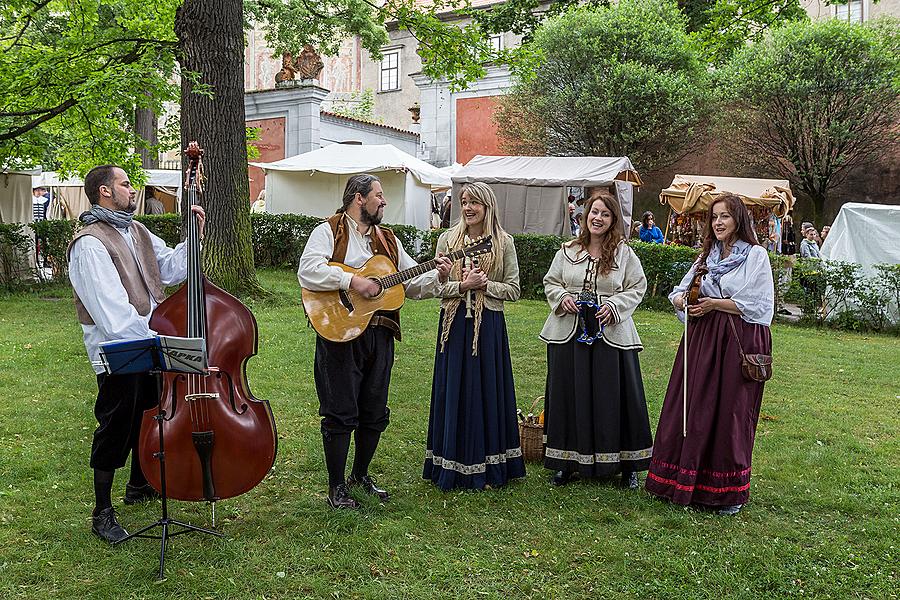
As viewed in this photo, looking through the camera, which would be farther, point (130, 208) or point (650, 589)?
point (130, 208)

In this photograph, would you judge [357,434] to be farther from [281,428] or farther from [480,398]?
[281,428]

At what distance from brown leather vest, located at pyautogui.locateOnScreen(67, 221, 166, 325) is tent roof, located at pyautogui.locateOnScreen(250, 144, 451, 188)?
1357 centimetres

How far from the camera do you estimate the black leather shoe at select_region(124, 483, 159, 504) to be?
4.85 meters

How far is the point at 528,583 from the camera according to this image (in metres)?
4.01

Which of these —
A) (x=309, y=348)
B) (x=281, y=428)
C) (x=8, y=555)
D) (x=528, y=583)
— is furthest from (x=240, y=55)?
(x=528, y=583)

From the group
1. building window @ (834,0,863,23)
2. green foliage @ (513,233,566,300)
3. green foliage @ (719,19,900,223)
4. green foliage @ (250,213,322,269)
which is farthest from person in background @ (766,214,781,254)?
building window @ (834,0,863,23)

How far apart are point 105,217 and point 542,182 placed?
44.7ft

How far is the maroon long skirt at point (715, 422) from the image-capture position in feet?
15.9

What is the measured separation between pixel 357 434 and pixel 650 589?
79.6 inches

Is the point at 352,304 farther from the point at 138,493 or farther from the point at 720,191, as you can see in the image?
the point at 720,191

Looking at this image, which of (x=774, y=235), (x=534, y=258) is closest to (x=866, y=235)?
(x=774, y=235)

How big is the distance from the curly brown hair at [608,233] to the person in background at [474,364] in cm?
60

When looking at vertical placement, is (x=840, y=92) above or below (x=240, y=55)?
above

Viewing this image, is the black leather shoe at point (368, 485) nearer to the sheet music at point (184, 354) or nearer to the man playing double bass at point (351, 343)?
the man playing double bass at point (351, 343)
